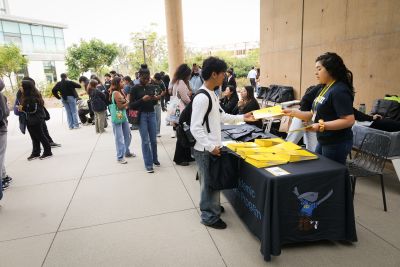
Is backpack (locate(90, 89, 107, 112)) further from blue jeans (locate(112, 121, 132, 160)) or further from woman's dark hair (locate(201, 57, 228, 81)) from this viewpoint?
woman's dark hair (locate(201, 57, 228, 81))

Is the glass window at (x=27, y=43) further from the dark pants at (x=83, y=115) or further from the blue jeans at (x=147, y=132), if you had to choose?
the blue jeans at (x=147, y=132)

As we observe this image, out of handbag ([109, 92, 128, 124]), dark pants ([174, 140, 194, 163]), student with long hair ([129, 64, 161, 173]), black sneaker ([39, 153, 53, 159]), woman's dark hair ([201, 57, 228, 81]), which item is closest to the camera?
Answer: woman's dark hair ([201, 57, 228, 81])

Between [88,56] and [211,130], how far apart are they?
23037mm

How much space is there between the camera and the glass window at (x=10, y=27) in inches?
1011

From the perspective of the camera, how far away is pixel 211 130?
2609 millimetres

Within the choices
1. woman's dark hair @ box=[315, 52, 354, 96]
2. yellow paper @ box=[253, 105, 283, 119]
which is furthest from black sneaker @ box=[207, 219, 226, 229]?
woman's dark hair @ box=[315, 52, 354, 96]

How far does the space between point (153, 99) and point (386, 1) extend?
157 inches

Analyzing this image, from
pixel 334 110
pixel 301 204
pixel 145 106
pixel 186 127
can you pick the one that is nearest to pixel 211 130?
pixel 186 127

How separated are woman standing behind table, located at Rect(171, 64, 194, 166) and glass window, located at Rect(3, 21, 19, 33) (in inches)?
1119

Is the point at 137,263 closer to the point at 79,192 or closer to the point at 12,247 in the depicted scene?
the point at 12,247

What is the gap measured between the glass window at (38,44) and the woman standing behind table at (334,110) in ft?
109

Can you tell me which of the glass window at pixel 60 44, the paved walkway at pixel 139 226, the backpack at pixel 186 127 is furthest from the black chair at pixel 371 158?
the glass window at pixel 60 44

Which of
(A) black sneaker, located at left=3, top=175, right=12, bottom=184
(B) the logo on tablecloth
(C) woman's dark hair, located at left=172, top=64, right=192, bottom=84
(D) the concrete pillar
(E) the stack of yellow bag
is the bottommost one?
(A) black sneaker, located at left=3, top=175, right=12, bottom=184

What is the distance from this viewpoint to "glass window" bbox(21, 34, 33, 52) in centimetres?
2766
